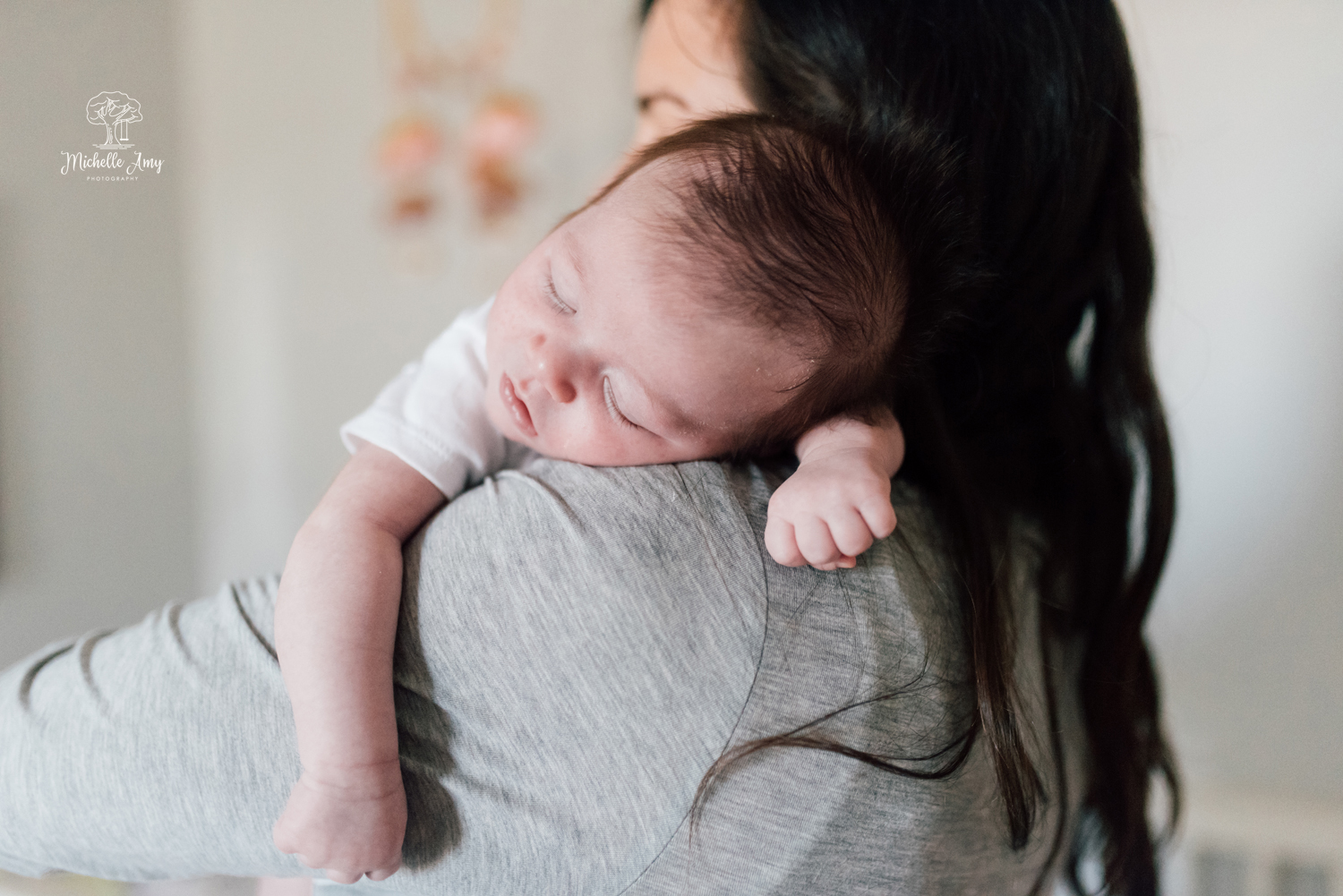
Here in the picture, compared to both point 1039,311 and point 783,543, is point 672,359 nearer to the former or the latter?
point 783,543

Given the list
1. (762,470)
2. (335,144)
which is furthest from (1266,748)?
(335,144)

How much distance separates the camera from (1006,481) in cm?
77

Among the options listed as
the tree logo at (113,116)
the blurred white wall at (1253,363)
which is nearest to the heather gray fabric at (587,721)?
the tree logo at (113,116)

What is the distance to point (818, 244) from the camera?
2.00 ft

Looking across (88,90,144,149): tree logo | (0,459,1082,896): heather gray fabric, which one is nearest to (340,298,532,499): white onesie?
(0,459,1082,896): heather gray fabric

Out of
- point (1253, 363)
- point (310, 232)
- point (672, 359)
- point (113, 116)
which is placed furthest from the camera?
point (310, 232)

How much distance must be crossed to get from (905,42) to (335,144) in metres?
1.75

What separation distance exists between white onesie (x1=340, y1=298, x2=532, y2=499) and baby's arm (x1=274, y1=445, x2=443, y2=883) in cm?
11

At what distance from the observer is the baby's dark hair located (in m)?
0.60

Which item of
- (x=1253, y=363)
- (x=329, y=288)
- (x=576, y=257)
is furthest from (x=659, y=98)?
(x=329, y=288)

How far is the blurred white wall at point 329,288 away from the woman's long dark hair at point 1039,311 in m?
0.59

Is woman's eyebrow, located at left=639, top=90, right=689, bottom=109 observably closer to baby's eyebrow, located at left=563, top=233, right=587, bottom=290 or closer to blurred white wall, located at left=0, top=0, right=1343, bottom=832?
baby's eyebrow, located at left=563, top=233, right=587, bottom=290

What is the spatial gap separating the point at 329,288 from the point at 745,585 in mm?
1879

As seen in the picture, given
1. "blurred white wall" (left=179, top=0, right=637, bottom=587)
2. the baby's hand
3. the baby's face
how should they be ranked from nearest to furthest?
the baby's hand, the baby's face, "blurred white wall" (left=179, top=0, right=637, bottom=587)
